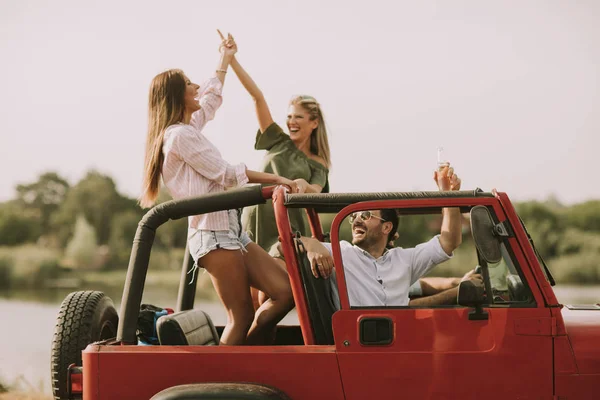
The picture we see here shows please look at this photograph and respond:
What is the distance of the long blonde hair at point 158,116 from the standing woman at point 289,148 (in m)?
0.83

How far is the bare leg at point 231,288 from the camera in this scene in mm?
4367

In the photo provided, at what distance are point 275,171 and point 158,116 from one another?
44.6 inches

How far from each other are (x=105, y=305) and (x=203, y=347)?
106 cm

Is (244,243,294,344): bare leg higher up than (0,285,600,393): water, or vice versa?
(244,243,294,344): bare leg

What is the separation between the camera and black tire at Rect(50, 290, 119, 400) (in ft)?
15.0

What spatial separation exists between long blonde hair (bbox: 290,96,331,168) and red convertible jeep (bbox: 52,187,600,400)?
1691 mm

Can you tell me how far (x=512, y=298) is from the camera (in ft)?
13.2

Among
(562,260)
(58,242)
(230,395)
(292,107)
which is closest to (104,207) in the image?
(58,242)

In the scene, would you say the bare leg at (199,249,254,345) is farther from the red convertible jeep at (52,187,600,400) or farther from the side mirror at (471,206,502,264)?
the side mirror at (471,206,502,264)

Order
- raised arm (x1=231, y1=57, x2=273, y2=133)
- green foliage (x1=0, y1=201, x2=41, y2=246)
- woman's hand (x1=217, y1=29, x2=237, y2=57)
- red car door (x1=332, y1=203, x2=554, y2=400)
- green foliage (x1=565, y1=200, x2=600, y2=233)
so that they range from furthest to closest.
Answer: green foliage (x1=0, y1=201, x2=41, y2=246), green foliage (x1=565, y1=200, x2=600, y2=233), raised arm (x1=231, y1=57, x2=273, y2=133), woman's hand (x1=217, y1=29, x2=237, y2=57), red car door (x1=332, y1=203, x2=554, y2=400)

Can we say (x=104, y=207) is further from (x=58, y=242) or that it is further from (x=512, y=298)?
(x=512, y=298)

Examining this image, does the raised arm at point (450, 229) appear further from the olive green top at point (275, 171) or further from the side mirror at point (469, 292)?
the olive green top at point (275, 171)

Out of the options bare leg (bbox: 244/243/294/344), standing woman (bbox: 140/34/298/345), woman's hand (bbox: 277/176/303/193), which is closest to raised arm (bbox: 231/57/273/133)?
standing woman (bbox: 140/34/298/345)

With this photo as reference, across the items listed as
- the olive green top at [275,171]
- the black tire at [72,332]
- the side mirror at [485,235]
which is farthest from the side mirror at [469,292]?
the black tire at [72,332]
